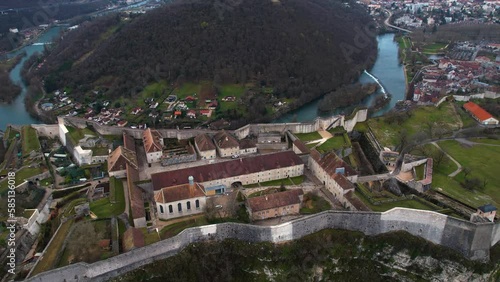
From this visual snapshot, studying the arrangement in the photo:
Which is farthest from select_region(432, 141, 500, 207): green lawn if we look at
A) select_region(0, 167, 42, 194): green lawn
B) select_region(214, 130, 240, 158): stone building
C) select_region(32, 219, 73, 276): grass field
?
select_region(0, 167, 42, 194): green lawn

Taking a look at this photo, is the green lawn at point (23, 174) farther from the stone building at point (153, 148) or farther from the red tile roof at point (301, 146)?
the red tile roof at point (301, 146)

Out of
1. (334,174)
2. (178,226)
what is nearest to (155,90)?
(178,226)

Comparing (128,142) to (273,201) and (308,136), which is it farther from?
(308,136)

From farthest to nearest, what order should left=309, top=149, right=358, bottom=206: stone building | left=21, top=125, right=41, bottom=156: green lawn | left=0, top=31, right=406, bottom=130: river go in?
left=0, top=31, right=406, bottom=130: river, left=21, top=125, right=41, bottom=156: green lawn, left=309, top=149, right=358, bottom=206: stone building

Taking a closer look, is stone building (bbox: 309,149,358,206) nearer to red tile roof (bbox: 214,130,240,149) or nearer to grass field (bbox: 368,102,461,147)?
red tile roof (bbox: 214,130,240,149)

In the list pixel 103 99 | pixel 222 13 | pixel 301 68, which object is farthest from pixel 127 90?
pixel 301 68

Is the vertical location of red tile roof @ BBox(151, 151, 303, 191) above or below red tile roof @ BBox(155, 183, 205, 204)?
below
